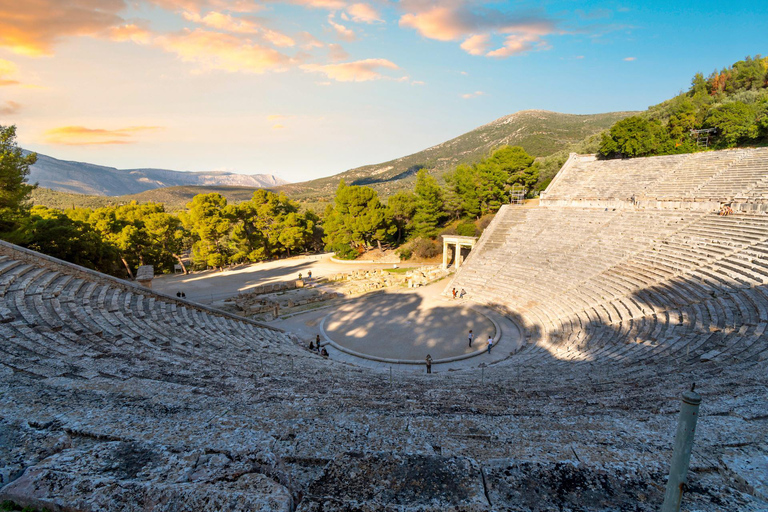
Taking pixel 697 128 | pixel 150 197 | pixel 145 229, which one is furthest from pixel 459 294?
pixel 150 197

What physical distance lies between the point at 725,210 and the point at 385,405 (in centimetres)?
1988

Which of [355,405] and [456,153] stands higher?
[456,153]

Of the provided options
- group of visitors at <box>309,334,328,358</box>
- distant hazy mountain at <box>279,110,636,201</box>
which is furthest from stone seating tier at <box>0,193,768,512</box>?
distant hazy mountain at <box>279,110,636,201</box>

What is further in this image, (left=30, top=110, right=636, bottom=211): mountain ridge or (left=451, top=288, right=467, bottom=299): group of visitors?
(left=30, top=110, right=636, bottom=211): mountain ridge

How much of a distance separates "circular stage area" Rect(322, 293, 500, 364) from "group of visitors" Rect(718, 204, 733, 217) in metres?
12.0

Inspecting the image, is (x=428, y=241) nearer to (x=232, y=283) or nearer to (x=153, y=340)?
(x=232, y=283)

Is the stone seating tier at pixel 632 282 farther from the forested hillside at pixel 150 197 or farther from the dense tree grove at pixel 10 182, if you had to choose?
the forested hillside at pixel 150 197

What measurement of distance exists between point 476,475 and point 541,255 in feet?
66.7

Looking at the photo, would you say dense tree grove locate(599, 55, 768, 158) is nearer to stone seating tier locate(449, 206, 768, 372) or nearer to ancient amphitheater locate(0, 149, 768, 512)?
stone seating tier locate(449, 206, 768, 372)

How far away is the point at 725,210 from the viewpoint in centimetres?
1656

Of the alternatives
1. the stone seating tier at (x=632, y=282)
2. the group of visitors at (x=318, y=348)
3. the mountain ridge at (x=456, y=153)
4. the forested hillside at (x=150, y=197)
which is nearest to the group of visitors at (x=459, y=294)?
the stone seating tier at (x=632, y=282)

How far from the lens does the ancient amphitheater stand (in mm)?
2633

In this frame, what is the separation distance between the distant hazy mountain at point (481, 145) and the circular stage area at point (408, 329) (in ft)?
236

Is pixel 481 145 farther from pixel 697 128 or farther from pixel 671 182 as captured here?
pixel 671 182
